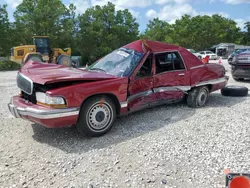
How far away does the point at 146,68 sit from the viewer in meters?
5.13

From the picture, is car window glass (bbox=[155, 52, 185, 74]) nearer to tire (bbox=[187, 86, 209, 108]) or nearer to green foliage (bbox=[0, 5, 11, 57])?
tire (bbox=[187, 86, 209, 108])

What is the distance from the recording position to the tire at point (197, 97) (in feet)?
19.7

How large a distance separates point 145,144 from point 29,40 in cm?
3427

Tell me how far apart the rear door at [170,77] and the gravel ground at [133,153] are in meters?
0.57

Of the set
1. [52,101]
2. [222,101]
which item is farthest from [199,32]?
[52,101]

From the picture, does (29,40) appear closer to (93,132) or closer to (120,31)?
(120,31)

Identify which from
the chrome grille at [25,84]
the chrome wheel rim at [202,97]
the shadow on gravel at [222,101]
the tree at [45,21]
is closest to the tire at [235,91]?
the shadow on gravel at [222,101]

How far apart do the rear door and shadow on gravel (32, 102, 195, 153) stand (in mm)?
444

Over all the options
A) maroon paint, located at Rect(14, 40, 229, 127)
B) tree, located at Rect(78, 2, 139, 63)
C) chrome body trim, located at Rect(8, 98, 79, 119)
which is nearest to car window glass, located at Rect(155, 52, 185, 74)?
maroon paint, located at Rect(14, 40, 229, 127)

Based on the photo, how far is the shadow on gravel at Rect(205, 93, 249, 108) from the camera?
639 cm

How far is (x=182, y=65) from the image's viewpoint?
582 cm

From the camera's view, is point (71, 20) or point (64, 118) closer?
point (64, 118)

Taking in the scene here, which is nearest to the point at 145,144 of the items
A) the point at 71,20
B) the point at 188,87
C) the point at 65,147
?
the point at 65,147

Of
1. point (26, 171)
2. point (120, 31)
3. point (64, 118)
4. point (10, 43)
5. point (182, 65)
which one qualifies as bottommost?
point (26, 171)
